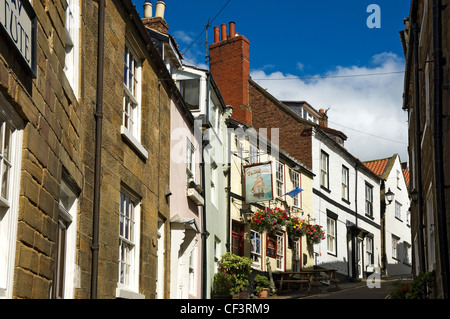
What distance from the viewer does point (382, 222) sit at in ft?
A: 118

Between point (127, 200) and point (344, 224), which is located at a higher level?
point (344, 224)

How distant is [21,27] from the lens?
606 cm

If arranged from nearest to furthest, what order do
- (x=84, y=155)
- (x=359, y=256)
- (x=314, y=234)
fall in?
(x=84, y=155)
(x=314, y=234)
(x=359, y=256)

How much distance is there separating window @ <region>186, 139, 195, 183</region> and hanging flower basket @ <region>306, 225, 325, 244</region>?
33.5 ft

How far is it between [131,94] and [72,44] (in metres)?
3.05

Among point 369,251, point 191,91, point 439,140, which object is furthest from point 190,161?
point 369,251

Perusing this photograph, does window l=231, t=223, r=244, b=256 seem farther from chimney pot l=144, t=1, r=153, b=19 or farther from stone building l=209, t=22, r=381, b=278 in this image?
chimney pot l=144, t=1, r=153, b=19

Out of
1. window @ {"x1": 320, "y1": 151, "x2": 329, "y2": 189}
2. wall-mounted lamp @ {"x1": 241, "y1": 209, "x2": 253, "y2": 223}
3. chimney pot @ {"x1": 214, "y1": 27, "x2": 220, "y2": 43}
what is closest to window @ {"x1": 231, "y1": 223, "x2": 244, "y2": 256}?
wall-mounted lamp @ {"x1": 241, "y1": 209, "x2": 253, "y2": 223}

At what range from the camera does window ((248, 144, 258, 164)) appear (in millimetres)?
23605

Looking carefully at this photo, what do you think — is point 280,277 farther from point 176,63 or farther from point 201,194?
point 176,63

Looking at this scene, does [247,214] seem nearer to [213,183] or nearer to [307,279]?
[307,279]

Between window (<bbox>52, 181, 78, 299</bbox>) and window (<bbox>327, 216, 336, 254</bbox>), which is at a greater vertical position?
window (<bbox>327, 216, 336, 254</bbox>)
